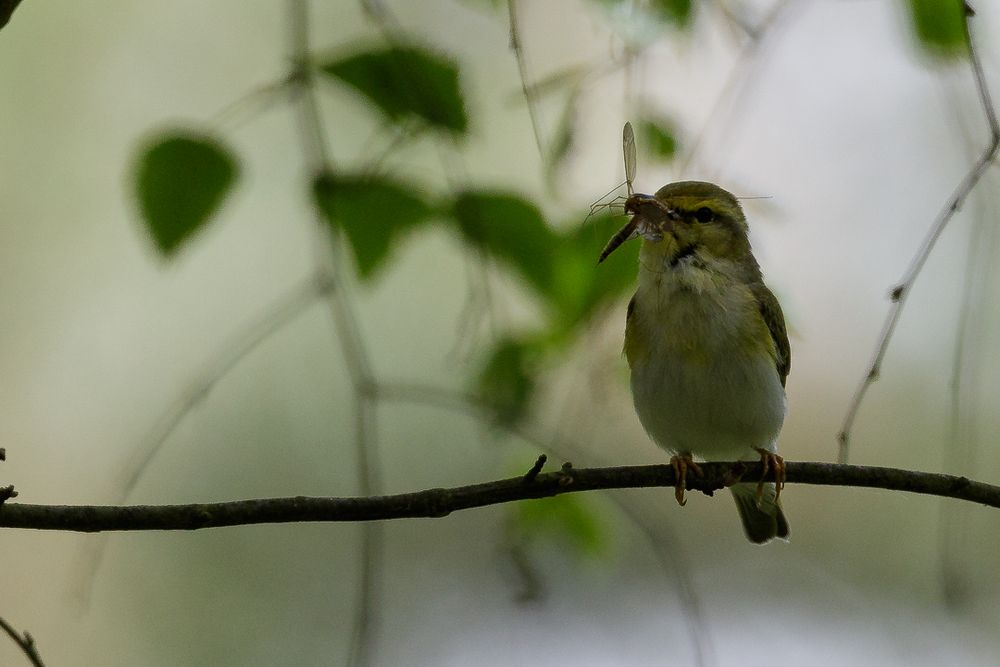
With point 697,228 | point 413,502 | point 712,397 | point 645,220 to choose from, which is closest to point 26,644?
point 413,502

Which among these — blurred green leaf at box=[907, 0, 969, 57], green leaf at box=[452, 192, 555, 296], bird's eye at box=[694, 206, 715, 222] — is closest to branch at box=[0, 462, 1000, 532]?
green leaf at box=[452, 192, 555, 296]

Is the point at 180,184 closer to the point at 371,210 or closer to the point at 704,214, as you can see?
the point at 371,210

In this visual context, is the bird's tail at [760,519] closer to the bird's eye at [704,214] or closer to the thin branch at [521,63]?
the bird's eye at [704,214]

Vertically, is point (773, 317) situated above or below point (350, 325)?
below

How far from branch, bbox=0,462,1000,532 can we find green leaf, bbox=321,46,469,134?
833mm

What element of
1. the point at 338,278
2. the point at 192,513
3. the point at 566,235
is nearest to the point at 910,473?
the point at 566,235

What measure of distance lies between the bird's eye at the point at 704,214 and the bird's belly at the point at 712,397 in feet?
1.82

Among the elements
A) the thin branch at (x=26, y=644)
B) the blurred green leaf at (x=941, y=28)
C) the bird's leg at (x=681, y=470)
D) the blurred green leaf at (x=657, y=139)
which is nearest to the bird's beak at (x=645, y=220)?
the blurred green leaf at (x=657, y=139)

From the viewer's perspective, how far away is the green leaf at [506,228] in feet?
8.24

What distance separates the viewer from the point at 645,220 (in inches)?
142

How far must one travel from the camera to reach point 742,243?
14.1ft

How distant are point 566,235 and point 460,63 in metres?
0.50

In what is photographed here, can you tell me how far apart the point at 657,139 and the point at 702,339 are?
1125mm

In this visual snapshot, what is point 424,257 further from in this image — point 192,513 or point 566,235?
point 192,513
